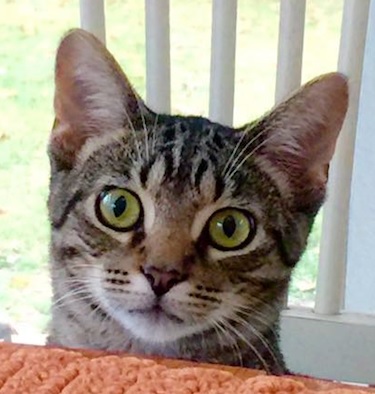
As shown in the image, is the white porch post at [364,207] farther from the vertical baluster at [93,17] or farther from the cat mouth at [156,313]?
the cat mouth at [156,313]

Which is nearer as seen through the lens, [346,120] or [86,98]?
[86,98]

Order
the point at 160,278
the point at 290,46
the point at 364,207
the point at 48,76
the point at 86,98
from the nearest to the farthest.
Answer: the point at 160,278, the point at 86,98, the point at 290,46, the point at 364,207, the point at 48,76

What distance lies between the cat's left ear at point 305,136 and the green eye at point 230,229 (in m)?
0.07

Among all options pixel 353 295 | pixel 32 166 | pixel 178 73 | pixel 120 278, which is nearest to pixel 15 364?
pixel 120 278

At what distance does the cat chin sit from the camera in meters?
0.85

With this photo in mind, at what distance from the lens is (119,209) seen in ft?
2.91

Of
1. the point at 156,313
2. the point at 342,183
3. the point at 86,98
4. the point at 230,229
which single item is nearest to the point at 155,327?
the point at 156,313

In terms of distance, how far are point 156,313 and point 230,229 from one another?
115 mm

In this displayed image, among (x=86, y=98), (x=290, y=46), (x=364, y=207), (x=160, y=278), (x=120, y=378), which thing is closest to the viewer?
(x=120, y=378)

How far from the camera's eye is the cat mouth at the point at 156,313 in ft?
2.75

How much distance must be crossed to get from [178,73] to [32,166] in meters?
0.42

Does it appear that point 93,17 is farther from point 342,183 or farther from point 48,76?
point 48,76

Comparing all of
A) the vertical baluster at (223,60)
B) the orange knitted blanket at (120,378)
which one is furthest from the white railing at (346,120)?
the orange knitted blanket at (120,378)

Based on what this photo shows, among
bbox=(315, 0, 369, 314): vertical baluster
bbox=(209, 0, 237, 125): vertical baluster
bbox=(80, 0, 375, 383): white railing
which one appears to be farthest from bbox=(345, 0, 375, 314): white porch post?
bbox=(209, 0, 237, 125): vertical baluster
